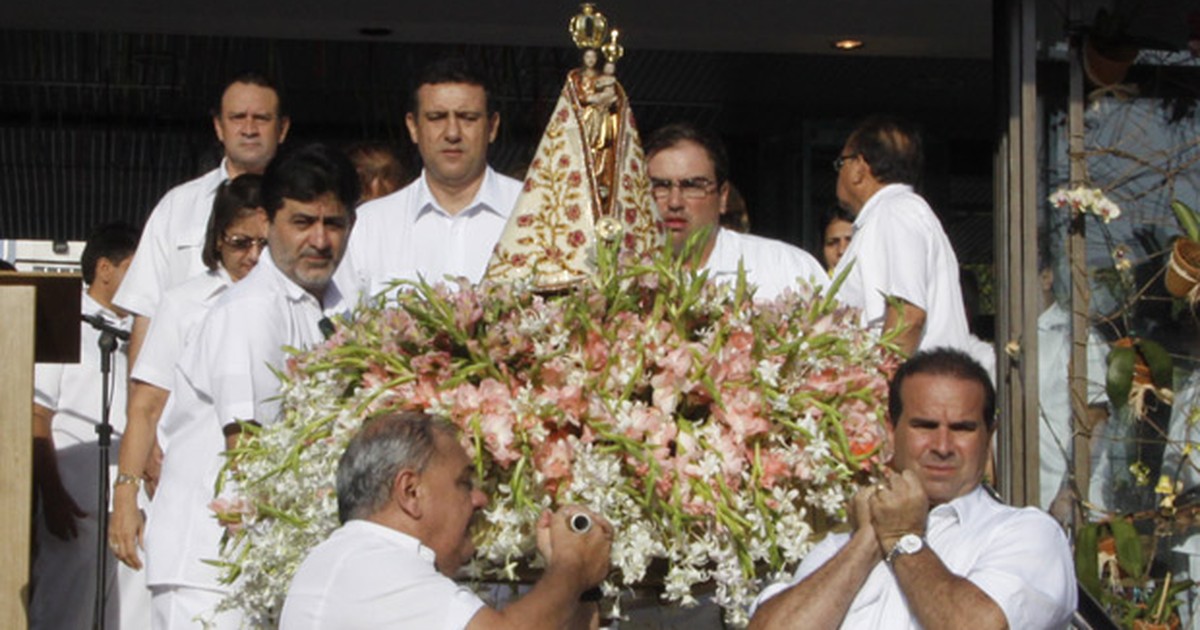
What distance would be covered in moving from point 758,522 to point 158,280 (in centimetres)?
331

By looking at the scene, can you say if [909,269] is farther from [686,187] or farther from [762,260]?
[686,187]

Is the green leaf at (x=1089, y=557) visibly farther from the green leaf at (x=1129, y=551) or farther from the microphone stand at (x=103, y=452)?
the microphone stand at (x=103, y=452)

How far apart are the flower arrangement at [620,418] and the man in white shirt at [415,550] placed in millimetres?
126

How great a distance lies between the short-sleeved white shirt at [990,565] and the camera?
409cm

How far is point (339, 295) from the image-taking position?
18.6 ft

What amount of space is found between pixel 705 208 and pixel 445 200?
0.84m

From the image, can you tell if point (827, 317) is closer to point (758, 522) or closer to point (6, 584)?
point (758, 522)

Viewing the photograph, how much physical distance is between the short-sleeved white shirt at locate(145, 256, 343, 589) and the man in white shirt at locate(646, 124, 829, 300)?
963 millimetres

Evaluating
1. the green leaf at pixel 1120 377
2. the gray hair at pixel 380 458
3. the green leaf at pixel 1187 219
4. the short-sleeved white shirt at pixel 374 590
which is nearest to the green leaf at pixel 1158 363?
the green leaf at pixel 1120 377

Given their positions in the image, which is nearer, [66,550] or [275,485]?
[275,485]

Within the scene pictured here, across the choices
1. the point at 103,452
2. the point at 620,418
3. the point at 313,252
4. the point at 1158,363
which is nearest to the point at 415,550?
the point at 620,418

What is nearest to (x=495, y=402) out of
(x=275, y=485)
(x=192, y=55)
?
(x=275, y=485)

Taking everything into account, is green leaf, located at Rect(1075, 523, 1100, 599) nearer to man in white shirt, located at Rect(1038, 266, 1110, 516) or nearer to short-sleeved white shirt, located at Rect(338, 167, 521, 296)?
man in white shirt, located at Rect(1038, 266, 1110, 516)

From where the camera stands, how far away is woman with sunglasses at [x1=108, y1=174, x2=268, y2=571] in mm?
5848
